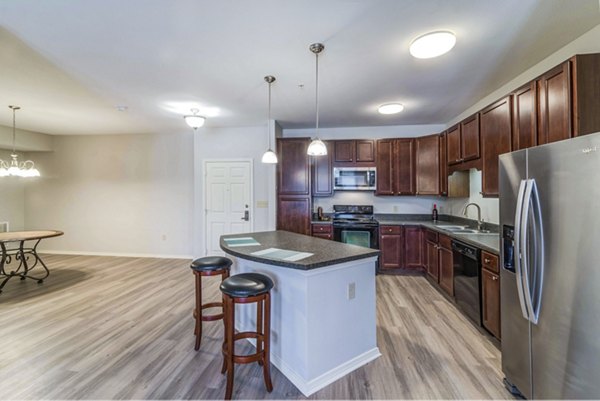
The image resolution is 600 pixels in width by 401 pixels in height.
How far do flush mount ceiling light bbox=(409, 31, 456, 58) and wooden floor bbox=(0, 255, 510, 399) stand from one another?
2.46 meters

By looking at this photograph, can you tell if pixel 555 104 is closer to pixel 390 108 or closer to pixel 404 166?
pixel 390 108

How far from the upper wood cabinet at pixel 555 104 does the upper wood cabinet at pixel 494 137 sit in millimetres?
432

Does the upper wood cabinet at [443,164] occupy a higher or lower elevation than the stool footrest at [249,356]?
higher

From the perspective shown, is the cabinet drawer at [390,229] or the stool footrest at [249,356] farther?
the cabinet drawer at [390,229]

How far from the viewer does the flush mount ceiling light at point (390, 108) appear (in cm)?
387

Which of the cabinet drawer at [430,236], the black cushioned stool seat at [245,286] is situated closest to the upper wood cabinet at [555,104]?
the cabinet drawer at [430,236]

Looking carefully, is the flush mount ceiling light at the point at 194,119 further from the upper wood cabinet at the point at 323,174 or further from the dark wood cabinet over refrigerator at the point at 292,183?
the upper wood cabinet at the point at 323,174

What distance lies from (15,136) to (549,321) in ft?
26.9

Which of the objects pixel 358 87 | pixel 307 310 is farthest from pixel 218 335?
pixel 358 87

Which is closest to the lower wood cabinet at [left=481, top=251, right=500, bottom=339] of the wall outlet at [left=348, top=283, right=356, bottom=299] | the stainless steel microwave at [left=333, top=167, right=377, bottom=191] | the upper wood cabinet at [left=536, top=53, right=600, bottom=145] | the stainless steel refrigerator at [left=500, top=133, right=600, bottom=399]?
the stainless steel refrigerator at [left=500, top=133, right=600, bottom=399]

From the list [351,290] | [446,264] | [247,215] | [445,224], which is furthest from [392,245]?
[247,215]

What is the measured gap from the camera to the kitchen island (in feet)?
6.30

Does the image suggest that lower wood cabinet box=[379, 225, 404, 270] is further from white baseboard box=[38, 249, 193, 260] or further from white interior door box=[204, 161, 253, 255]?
white baseboard box=[38, 249, 193, 260]

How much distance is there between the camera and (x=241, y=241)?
8.75ft
